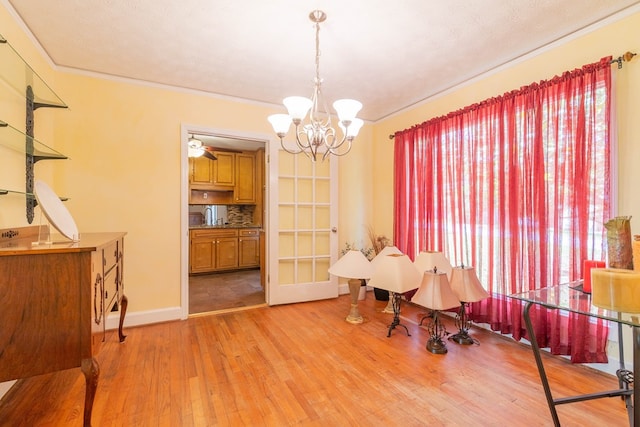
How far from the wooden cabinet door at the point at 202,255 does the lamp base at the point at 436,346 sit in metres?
4.28

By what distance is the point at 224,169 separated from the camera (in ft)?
19.5

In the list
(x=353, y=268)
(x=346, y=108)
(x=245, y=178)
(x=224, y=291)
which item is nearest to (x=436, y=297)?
(x=353, y=268)

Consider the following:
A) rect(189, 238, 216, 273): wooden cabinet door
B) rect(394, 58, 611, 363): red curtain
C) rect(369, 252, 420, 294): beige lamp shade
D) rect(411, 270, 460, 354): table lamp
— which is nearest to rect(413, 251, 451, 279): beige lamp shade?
rect(369, 252, 420, 294): beige lamp shade

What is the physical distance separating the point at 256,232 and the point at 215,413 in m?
4.51

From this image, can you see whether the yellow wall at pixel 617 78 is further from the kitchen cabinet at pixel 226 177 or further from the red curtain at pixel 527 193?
the kitchen cabinet at pixel 226 177

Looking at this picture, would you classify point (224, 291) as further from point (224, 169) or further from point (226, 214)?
point (224, 169)

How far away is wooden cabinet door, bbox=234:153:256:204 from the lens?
609cm

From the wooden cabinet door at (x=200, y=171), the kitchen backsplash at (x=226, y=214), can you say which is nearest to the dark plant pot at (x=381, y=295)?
the kitchen backsplash at (x=226, y=214)

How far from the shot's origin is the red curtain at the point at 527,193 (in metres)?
2.03

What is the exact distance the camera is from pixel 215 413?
167cm

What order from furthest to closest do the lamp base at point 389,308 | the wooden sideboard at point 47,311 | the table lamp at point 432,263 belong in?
1. the lamp base at point 389,308
2. the table lamp at point 432,263
3. the wooden sideboard at point 47,311

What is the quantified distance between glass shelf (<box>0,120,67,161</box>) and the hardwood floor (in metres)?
2.09

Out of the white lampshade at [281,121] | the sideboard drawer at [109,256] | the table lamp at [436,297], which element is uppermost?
the white lampshade at [281,121]

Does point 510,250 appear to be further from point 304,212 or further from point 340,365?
point 304,212
